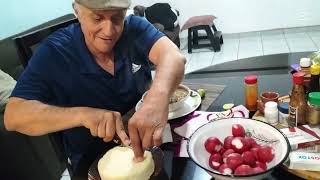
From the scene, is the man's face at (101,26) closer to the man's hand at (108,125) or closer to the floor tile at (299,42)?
the man's hand at (108,125)

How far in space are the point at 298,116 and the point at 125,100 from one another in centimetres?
65

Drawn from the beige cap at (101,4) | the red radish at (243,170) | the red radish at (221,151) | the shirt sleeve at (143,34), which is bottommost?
the red radish at (221,151)

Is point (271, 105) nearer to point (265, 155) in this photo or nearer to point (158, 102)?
point (265, 155)

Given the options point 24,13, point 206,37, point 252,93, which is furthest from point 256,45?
point 252,93

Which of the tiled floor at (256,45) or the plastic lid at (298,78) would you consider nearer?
the plastic lid at (298,78)

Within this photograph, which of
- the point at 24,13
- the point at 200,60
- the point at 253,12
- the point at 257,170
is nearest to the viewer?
the point at 257,170

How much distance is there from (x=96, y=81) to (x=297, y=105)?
712 millimetres

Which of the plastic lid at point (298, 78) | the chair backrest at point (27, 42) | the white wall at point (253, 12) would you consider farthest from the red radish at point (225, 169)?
the white wall at point (253, 12)

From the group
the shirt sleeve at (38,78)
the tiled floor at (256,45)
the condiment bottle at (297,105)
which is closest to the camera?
the condiment bottle at (297,105)

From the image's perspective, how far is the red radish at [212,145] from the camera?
2.82 feet

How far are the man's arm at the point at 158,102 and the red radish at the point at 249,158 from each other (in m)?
0.22

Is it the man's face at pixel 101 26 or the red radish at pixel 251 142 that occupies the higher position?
the man's face at pixel 101 26

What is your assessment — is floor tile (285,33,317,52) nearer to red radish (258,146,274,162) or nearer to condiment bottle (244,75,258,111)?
condiment bottle (244,75,258,111)

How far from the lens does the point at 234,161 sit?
76 cm
